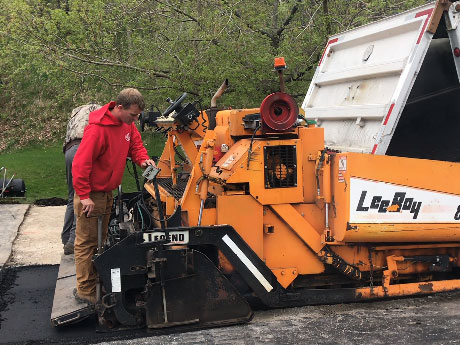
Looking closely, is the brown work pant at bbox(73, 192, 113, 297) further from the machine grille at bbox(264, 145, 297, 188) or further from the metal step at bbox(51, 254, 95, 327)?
the machine grille at bbox(264, 145, 297, 188)

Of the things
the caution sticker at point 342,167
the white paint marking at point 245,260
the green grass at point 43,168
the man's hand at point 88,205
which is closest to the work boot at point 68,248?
the man's hand at point 88,205

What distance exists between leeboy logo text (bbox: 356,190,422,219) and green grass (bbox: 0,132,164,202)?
24.0 ft

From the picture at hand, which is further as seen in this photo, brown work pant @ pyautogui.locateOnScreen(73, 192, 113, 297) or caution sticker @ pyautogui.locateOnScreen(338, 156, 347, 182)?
brown work pant @ pyautogui.locateOnScreen(73, 192, 113, 297)

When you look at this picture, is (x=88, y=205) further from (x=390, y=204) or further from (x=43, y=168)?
(x=43, y=168)

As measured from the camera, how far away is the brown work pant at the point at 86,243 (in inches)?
183

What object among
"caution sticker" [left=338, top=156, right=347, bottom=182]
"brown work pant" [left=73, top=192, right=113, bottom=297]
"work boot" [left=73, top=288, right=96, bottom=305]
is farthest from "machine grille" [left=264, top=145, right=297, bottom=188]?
"work boot" [left=73, top=288, right=96, bottom=305]

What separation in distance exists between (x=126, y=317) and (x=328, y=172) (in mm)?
1851

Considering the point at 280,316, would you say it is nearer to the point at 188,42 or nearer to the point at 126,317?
the point at 126,317

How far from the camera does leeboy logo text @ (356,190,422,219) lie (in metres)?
4.46

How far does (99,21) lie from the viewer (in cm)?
1012

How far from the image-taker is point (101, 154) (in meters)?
4.57

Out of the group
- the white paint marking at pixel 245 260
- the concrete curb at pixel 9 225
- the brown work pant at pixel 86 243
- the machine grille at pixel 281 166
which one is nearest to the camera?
the white paint marking at pixel 245 260

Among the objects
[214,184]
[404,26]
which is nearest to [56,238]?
[214,184]

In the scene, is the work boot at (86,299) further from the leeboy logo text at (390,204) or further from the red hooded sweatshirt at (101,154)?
the leeboy logo text at (390,204)
